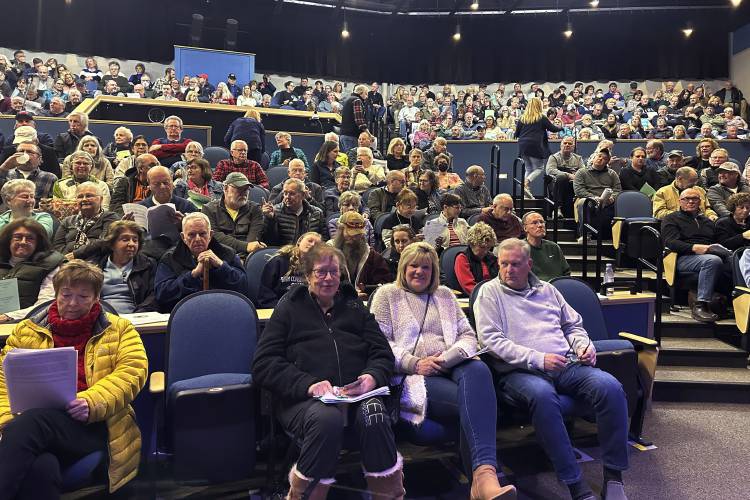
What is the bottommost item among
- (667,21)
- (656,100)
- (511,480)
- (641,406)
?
(511,480)

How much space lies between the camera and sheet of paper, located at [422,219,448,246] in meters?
4.80

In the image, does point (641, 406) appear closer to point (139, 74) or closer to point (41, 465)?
point (41, 465)

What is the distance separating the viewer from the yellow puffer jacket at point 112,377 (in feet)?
7.03

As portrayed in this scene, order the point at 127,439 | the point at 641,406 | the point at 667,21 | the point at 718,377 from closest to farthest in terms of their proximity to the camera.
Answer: the point at 127,439 < the point at 641,406 < the point at 718,377 < the point at 667,21

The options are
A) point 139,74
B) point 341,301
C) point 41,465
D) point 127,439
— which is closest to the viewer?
point 41,465

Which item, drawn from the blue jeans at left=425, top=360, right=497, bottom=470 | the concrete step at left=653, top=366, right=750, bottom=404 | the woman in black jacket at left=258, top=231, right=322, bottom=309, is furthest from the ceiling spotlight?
the blue jeans at left=425, top=360, right=497, bottom=470

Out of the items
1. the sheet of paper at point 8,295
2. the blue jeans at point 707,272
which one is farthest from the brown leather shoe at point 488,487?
the blue jeans at point 707,272

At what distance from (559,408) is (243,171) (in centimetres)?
431

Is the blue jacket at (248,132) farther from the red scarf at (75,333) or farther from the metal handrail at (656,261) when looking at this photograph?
the red scarf at (75,333)

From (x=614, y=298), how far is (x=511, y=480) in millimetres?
1397

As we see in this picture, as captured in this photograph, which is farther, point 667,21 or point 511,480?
point 667,21

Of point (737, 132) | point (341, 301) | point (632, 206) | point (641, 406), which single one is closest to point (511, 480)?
point (641, 406)

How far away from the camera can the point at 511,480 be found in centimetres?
272

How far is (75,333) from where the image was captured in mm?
2260
